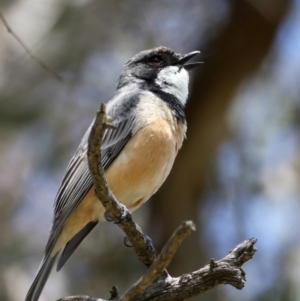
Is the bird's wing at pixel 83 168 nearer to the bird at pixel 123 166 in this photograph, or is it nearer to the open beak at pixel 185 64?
the bird at pixel 123 166

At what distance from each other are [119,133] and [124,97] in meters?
0.57

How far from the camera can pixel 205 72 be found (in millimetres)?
9648

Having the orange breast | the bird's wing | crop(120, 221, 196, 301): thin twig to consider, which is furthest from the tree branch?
the bird's wing

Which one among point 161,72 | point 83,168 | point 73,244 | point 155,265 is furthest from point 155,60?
point 155,265

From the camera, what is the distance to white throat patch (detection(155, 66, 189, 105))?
6199 mm

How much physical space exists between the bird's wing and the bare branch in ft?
3.67

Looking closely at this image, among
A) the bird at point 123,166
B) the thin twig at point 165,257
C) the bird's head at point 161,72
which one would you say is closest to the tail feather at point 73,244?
the bird at point 123,166

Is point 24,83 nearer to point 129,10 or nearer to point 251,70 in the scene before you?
point 129,10

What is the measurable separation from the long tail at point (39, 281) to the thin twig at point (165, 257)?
179 centimetres

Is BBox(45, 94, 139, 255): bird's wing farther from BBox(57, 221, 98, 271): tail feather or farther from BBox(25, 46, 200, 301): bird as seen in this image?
BBox(57, 221, 98, 271): tail feather

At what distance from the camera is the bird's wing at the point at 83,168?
17.6 feet

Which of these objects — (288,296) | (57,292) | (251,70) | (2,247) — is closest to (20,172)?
(2,247)

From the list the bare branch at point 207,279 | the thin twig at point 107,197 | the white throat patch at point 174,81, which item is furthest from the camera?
the white throat patch at point 174,81

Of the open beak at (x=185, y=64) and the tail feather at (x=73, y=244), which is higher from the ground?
the open beak at (x=185, y=64)
